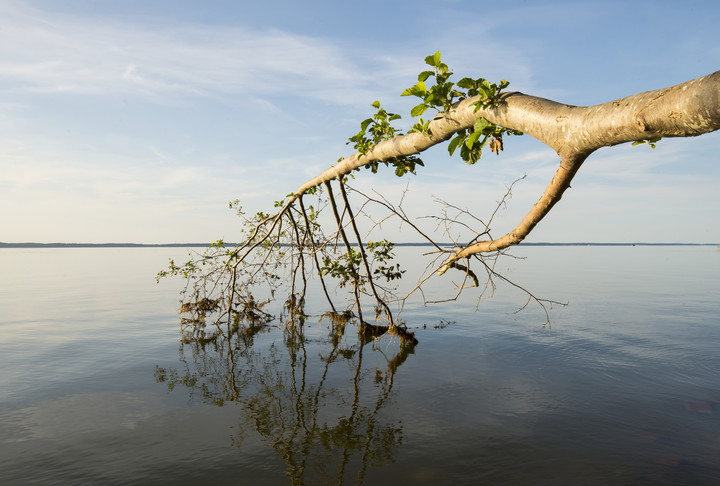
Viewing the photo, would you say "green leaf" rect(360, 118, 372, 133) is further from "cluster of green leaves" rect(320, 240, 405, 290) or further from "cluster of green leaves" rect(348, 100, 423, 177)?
"cluster of green leaves" rect(320, 240, 405, 290)

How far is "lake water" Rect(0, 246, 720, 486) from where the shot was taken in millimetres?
6164

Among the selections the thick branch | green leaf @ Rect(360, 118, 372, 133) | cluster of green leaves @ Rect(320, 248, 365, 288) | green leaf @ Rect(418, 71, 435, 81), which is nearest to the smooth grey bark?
the thick branch

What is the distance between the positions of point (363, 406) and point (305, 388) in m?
1.62

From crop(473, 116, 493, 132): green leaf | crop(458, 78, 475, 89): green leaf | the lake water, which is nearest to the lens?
crop(473, 116, 493, 132): green leaf

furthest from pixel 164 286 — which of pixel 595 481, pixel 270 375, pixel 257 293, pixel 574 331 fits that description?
pixel 595 481

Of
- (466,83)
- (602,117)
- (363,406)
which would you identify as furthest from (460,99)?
(363,406)

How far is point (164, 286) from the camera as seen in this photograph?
31.7 metres

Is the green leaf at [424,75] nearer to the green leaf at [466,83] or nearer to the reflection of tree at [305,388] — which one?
the green leaf at [466,83]

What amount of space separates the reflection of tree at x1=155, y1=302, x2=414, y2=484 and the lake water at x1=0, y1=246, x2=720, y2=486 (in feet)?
0.12

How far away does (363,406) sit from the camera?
845 cm

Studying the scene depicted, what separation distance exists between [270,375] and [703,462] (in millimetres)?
8037

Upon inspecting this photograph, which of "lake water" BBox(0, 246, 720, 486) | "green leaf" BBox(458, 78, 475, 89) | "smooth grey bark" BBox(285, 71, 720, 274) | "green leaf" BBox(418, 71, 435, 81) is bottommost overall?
"lake water" BBox(0, 246, 720, 486)

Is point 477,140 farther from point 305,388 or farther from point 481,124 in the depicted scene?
point 305,388

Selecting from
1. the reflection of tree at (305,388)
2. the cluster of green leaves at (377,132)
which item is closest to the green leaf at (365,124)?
the cluster of green leaves at (377,132)
